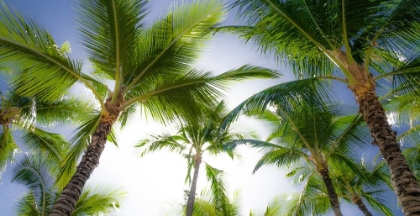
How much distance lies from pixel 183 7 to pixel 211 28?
2.94 feet


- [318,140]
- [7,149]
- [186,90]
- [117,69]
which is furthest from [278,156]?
[7,149]

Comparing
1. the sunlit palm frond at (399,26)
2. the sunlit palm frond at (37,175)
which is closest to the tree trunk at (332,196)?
the sunlit palm frond at (399,26)

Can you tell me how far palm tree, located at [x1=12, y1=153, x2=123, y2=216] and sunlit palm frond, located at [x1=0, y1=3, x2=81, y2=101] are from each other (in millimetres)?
3556

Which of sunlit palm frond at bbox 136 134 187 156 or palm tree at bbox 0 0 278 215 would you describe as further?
sunlit palm frond at bbox 136 134 187 156

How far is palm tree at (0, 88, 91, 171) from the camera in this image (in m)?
9.61

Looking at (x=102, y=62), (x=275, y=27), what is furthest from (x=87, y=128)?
(x=275, y=27)

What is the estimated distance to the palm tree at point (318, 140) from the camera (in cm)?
1033

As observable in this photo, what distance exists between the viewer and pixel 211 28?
8016mm

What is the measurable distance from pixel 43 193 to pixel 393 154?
33.2 ft

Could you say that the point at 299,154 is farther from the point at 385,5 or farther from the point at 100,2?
the point at 100,2

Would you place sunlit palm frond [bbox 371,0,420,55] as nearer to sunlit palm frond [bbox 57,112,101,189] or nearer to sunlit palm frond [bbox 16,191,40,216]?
sunlit palm frond [bbox 57,112,101,189]

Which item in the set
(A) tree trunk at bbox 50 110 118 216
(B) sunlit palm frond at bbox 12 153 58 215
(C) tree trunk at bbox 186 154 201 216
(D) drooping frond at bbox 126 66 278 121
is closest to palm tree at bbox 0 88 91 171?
(B) sunlit palm frond at bbox 12 153 58 215

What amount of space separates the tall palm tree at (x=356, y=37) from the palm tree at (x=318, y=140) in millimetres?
2827

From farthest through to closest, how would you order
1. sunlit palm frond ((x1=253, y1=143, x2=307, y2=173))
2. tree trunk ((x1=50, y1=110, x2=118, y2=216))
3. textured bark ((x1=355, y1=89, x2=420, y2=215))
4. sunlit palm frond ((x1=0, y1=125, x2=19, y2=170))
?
sunlit palm frond ((x1=253, y1=143, x2=307, y2=173))
sunlit palm frond ((x1=0, y1=125, x2=19, y2=170))
tree trunk ((x1=50, y1=110, x2=118, y2=216))
textured bark ((x1=355, y1=89, x2=420, y2=215))
